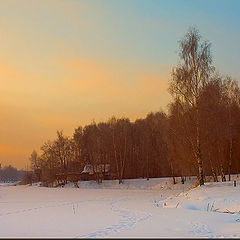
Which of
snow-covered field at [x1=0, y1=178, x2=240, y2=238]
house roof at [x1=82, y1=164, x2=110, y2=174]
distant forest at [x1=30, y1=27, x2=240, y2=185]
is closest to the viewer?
snow-covered field at [x1=0, y1=178, x2=240, y2=238]

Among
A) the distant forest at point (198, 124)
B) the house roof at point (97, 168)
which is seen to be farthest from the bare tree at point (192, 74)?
the house roof at point (97, 168)

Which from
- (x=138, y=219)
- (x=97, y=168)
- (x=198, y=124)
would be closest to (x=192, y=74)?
(x=198, y=124)

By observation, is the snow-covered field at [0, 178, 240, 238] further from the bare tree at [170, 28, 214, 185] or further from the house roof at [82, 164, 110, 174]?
the house roof at [82, 164, 110, 174]

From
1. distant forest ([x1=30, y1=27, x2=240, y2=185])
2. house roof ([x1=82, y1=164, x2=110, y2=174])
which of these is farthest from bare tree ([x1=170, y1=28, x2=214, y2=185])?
house roof ([x1=82, y1=164, x2=110, y2=174])

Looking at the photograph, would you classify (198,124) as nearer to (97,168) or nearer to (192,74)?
(192,74)

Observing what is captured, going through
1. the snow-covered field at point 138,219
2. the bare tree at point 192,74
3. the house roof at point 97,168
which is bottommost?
the snow-covered field at point 138,219

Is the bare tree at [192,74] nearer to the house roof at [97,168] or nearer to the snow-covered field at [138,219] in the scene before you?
the snow-covered field at [138,219]

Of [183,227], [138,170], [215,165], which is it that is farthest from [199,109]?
[138,170]

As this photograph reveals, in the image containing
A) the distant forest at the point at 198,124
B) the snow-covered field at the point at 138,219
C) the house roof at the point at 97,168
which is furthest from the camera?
the house roof at the point at 97,168

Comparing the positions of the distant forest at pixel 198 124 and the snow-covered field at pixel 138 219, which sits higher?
the distant forest at pixel 198 124

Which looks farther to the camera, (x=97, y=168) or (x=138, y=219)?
(x=97, y=168)

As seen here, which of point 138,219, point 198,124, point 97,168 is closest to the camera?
point 138,219

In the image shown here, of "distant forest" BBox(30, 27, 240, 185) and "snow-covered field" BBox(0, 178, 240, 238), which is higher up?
"distant forest" BBox(30, 27, 240, 185)

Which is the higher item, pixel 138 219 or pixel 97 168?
pixel 97 168
